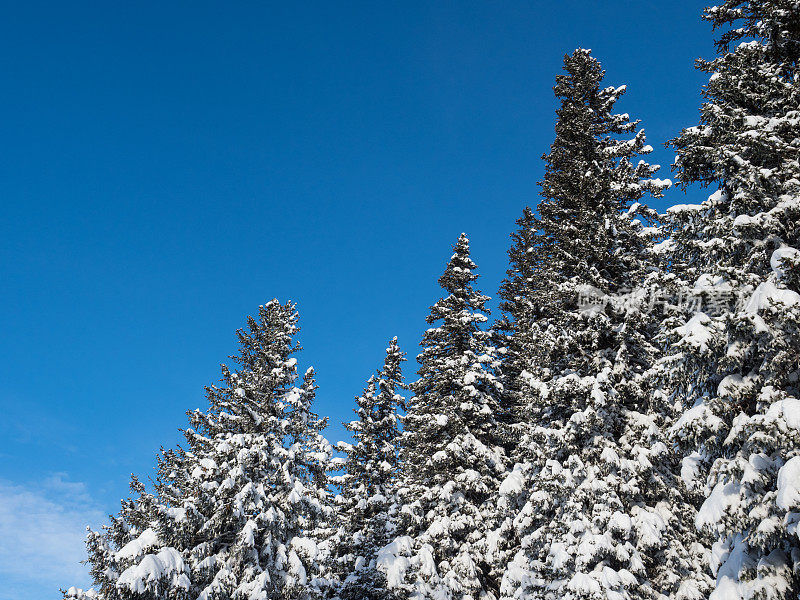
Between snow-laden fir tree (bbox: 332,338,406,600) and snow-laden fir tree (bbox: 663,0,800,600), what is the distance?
1421 centimetres

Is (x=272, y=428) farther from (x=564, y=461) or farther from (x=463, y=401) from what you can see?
(x=564, y=461)

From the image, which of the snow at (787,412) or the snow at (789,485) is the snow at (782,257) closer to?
the snow at (787,412)

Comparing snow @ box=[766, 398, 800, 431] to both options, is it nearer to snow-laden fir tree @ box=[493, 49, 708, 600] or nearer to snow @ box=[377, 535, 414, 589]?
snow-laden fir tree @ box=[493, 49, 708, 600]

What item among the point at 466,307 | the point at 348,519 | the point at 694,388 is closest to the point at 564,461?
the point at 694,388

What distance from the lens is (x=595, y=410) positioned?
1612cm

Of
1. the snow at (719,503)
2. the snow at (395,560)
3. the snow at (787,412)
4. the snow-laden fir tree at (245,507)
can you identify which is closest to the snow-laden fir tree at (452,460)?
the snow at (395,560)

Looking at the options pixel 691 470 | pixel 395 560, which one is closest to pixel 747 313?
pixel 691 470

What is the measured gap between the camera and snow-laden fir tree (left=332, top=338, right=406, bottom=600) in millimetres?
22703

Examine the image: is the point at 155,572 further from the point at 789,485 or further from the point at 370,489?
the point at 789,485

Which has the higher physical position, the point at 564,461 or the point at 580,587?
the point at 564,461

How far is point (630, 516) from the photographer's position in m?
14.6

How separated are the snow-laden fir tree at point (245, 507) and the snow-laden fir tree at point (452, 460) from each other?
3.67 metres

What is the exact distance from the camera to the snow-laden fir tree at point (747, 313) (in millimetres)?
9070

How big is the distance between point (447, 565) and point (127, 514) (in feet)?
58.0
